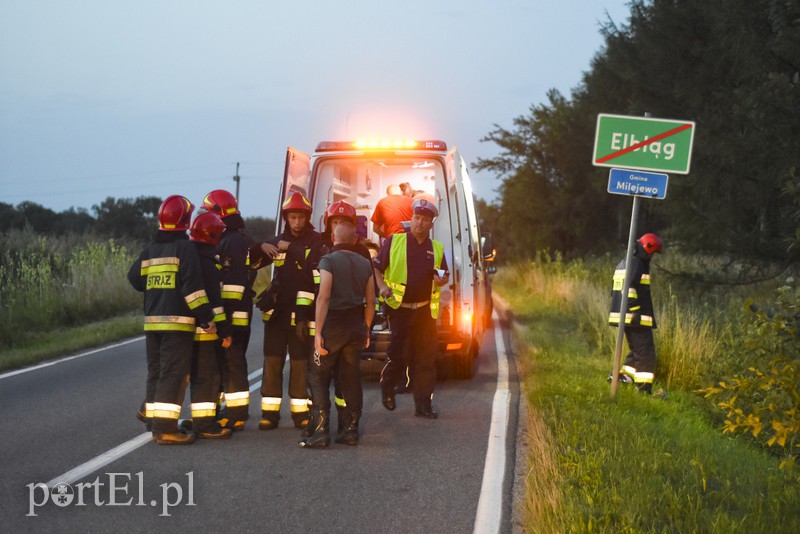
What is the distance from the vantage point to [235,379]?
26.7ft

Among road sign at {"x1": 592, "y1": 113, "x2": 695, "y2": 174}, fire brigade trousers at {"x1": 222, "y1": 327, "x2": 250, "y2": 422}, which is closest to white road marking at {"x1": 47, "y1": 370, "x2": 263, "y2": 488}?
fire brigade trousers at {"x1": 222, "y1": 327, "x2": 250, "y2": 422}

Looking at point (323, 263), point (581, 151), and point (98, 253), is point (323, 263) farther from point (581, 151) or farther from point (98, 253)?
point (581, 151)

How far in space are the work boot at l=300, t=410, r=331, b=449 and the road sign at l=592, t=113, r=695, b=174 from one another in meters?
3.40

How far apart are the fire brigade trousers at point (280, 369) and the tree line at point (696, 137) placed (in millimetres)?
4152

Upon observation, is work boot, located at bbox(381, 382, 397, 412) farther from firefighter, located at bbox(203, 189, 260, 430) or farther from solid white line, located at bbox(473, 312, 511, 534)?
firefighter, located at bbox(203, 189, 260, 430)

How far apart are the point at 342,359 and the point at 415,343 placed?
1.38 m

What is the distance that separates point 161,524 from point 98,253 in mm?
16509

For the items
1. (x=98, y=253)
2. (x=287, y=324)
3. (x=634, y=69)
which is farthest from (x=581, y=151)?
(x=287, y=324)

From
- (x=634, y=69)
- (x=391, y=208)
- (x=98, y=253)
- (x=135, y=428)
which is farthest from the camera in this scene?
(x=634, y=69)

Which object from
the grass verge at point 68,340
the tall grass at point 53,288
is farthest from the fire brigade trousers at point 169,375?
the tall grass at point 53,288

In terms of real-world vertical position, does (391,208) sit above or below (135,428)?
above

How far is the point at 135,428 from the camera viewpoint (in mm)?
8117

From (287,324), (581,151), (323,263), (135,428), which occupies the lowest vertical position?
(135,428)

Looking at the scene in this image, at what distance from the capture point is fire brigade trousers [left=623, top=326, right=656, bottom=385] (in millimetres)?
9992
